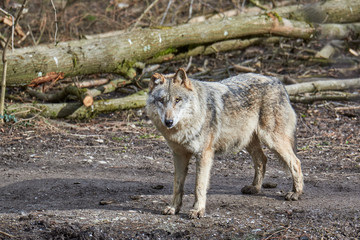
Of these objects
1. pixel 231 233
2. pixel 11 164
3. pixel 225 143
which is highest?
pixel 225 143

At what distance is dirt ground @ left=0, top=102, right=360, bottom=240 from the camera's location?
483cm

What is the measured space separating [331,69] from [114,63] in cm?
615

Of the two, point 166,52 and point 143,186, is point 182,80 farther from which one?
point 166,52

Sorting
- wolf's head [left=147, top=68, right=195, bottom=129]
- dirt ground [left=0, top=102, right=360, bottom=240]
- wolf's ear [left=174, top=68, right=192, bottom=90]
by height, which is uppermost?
wolf's ear [left=174, top=68, right=192, bottom=90]

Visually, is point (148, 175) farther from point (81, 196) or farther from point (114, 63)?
point (114, 63)

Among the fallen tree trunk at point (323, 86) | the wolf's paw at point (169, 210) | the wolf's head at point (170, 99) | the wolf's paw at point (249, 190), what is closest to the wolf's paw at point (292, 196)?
the wolf's paw at point (249, 190)

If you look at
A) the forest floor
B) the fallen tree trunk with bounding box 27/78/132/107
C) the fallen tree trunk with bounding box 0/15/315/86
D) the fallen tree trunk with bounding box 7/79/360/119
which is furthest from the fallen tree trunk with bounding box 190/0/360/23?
the fallen tree trunk with bounding box 27/78/132/107

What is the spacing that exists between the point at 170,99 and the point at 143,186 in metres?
1.85

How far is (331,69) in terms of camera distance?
12547 mm

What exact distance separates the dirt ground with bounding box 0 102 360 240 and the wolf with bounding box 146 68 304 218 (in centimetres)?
38

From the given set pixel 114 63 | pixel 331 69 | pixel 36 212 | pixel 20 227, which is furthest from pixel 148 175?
pixel 331 69

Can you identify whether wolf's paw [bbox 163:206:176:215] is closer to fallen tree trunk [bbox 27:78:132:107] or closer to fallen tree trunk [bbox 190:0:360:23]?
fallen tree trunk [bbox 27:78:132:107]

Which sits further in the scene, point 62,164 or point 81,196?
point 62,164

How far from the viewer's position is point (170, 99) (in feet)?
16.7
